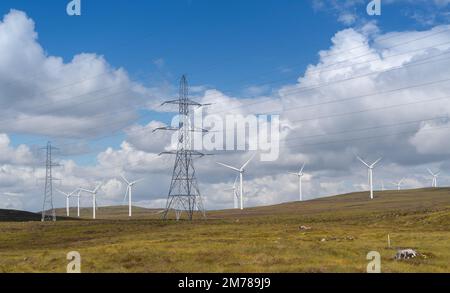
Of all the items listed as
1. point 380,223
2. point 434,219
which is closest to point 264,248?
point 434,219

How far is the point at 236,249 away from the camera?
58781mm

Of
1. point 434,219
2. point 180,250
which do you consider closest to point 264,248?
point 180,250
